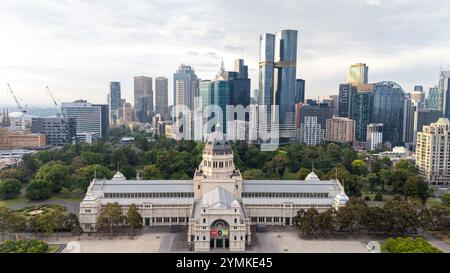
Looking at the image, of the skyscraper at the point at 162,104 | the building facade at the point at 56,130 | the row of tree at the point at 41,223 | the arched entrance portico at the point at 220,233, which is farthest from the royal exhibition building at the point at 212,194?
the skyscraper at the point at 162,104

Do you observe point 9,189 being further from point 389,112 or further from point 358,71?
point 389,112

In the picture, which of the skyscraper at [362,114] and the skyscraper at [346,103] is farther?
the skyscraper at [362,114]

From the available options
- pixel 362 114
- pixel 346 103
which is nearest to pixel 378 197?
pixel 362 114

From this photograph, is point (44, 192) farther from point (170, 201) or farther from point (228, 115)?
point (228, 115)

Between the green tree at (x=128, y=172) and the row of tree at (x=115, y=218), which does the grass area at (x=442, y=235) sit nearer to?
the row of tree at (x=115, y=218)
